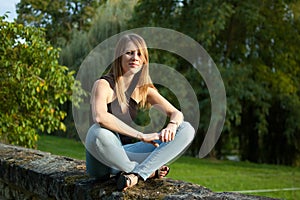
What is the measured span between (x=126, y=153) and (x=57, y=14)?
2336 centimetres

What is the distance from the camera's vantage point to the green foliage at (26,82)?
5680 millimetres

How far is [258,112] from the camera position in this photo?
48.7 ft

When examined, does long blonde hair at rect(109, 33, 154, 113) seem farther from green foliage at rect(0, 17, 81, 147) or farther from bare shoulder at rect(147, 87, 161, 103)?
green foliage at rect(0, 17, 81, 147)

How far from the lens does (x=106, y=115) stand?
2.23m

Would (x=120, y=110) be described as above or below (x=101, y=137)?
above

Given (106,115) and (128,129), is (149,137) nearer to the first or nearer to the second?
(128,129)

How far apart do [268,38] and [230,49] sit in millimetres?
1228

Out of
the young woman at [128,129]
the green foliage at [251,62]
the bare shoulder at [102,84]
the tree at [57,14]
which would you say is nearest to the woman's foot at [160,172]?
the young woman at [128,129]

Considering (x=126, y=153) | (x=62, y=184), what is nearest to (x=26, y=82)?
(x=62, y=184)

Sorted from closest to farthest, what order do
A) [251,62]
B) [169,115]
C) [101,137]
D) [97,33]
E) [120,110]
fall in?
[101,137], [120,110], [169,115], [251,62], [97,33]

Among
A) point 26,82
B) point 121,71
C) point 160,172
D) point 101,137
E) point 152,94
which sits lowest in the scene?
point 160,172

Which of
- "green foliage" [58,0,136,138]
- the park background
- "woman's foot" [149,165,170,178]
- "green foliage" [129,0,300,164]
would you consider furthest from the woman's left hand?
"green foliage" [58,0,136,138]

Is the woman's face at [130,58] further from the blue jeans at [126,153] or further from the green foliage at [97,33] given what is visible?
the green foliage at [97,33]

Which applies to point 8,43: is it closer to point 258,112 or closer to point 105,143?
point 105,143
